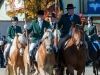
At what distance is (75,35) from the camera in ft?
49.0

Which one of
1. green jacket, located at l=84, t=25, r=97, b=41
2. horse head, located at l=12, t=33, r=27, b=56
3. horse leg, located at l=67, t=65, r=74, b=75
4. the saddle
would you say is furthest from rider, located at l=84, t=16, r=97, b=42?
horse leg, located at l=67, t=65, r=74, b=75

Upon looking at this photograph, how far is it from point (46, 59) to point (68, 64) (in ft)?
2.70

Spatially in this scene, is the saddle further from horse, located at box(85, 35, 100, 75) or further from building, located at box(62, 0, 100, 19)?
building, located at box(62, 0, 100, 19)

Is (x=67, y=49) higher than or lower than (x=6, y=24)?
higher

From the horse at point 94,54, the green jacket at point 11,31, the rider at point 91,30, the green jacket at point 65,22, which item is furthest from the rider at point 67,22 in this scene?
the rider at point 91,30

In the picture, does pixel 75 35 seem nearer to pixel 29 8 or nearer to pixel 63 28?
pixel 63 28

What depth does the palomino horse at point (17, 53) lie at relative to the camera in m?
17.9

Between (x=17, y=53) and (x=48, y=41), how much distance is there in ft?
11.8

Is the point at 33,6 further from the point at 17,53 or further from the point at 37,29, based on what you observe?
the point at 37,29

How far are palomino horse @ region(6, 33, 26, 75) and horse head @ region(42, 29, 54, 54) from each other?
2.93 m

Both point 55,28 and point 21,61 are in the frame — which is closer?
point 55,28

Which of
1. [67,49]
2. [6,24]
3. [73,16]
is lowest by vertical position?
[6,24]

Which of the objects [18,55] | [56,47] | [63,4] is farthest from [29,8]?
[56,47]

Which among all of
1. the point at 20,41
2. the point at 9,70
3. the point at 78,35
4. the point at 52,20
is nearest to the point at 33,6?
the point at 9,70
